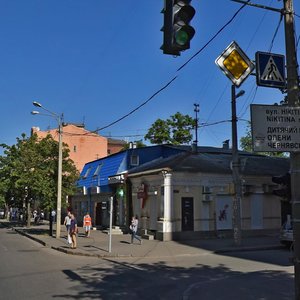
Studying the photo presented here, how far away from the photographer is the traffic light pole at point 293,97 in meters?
6.08

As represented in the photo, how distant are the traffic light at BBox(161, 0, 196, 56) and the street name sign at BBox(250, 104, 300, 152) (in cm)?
124

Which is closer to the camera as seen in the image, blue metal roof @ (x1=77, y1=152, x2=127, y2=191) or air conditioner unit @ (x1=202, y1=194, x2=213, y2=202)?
air conditioner unit @ (x1=202, y1=194, x2=213, y2=202)

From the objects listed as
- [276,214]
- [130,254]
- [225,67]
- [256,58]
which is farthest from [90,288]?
[276,214]

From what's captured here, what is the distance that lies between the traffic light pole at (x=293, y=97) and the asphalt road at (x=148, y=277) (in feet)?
12.6

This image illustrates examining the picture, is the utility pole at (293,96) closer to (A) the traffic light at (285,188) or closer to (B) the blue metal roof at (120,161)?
(A) the traffic light at (285,188)

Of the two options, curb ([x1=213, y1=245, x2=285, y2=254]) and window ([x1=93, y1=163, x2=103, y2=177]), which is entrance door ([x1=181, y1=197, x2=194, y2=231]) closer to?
curb ([x1=213, y1=245, x2=285, y2=254])

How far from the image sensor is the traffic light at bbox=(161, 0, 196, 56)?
20.3 feet

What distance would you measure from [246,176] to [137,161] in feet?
37.0

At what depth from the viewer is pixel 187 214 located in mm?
27828

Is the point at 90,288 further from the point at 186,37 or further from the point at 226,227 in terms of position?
the point at 226,227

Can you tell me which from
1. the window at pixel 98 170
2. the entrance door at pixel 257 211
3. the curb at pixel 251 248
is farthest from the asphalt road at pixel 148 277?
the window at pixel 98 170

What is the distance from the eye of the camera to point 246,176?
2972 centimetres

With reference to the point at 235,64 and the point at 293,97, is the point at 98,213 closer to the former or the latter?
the point at 235,64

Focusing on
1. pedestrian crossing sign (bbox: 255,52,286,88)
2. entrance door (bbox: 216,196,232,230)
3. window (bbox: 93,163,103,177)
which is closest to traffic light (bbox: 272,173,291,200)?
pedestrian crossing sign (bbox: 255,52,286,88)
